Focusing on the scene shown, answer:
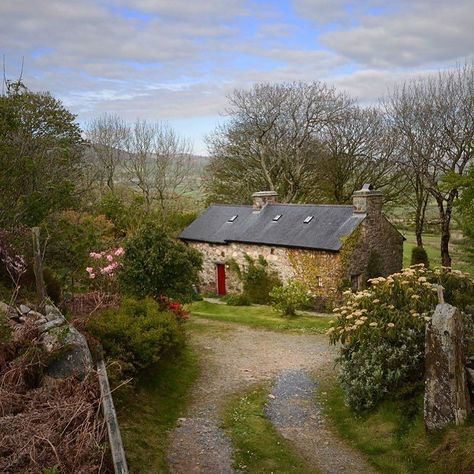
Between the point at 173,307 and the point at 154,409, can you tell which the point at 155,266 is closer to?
the point at 173,307

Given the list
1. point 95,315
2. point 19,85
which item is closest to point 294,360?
point 95,315

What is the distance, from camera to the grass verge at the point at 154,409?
861cm

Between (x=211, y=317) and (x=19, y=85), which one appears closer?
(x=19, y=85)

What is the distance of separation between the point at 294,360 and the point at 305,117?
82.9ft

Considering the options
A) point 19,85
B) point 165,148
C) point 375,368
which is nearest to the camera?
point 375,368

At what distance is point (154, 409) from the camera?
35.9 ft

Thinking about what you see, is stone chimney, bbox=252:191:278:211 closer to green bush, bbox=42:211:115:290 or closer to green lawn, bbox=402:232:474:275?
green lawn, bbox=402:232:474:275

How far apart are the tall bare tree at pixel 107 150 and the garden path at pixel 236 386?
2327 centimetres

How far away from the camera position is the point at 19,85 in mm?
16250

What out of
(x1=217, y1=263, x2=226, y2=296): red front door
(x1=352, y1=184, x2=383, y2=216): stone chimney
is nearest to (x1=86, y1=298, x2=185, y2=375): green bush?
(x1=352, y1=184, x2=383, y2=216): stone chimney

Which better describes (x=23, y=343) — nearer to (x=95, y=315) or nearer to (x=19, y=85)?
(x=95, y=315)

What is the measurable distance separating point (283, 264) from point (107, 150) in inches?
839

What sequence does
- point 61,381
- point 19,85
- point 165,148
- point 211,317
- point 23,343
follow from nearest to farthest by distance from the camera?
1. point 61,381
2. point 23,343
3. point 19,85
4. point 211,317
5. point 165,148

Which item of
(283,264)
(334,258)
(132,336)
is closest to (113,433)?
(132,336)
